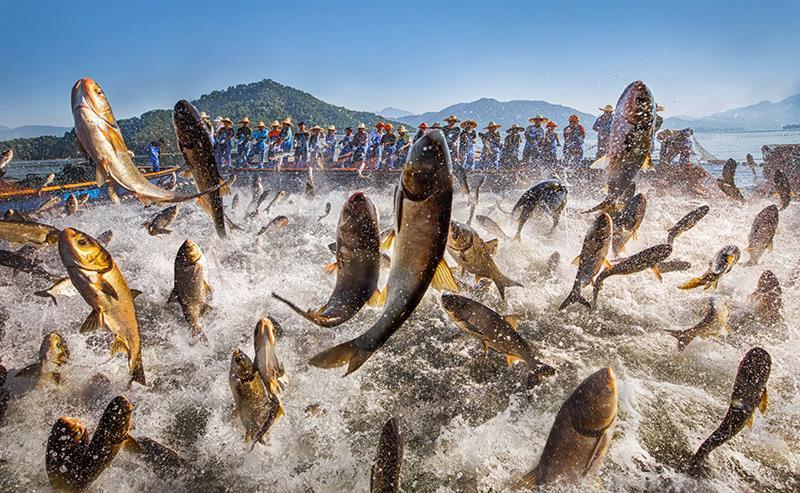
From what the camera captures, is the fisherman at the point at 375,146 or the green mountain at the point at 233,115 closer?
the fisherman at the point at 375,146

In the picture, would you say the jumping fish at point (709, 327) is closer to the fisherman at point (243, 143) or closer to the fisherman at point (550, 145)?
the fisherman at point (550, 145)

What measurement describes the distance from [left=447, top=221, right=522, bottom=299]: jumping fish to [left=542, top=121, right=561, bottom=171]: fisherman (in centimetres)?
1483

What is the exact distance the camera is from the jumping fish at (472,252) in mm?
5082

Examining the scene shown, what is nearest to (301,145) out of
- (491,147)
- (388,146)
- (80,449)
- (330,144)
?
(330,144)

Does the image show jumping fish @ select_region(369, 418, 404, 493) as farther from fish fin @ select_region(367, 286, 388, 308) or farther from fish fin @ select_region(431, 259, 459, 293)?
fish fin @ select_region(431, 259, 459, 293)

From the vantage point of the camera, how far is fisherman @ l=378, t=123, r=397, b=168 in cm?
2100

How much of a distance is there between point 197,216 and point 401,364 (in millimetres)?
10277

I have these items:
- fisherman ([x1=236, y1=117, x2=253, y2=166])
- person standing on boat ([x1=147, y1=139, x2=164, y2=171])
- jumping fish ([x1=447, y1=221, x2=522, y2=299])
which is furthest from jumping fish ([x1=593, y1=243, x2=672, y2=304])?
person standing on boat ([x1=147, y1=139, x2=164, y2=171])

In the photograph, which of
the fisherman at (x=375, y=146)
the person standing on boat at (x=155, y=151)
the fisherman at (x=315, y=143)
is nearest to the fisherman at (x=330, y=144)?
the fisherman at (x=315, y=143)

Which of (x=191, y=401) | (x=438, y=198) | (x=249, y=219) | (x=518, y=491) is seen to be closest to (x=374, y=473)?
(x=518, y=491)

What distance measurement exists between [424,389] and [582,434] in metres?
2.40

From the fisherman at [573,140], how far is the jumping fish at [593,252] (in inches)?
577

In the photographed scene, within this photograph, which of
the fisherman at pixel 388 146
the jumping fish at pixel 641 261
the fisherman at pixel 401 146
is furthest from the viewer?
the fisherman at pixel 388 146

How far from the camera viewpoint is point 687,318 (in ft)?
22.5
